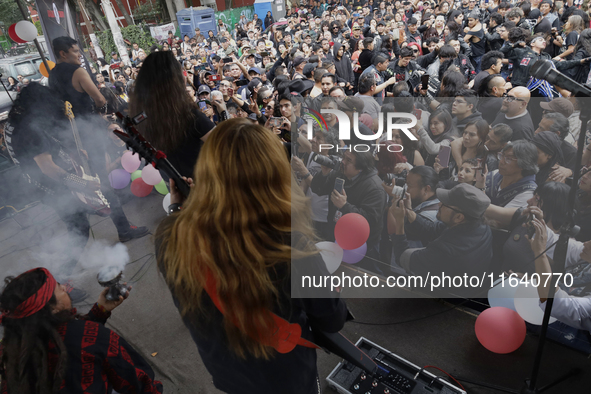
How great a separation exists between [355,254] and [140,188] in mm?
2813

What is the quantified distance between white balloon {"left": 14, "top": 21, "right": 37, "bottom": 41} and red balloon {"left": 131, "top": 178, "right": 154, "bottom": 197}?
169cm

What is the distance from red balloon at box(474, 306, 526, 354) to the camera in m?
1.88

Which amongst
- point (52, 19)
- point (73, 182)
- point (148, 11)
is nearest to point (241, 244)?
point (73, 182)

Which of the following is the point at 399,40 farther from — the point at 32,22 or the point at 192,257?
the point at 192,257

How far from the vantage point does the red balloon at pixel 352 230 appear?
2.46 meters

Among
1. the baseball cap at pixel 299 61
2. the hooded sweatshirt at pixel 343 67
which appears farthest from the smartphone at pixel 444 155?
the hooded sweatshirt at pixel 343 67

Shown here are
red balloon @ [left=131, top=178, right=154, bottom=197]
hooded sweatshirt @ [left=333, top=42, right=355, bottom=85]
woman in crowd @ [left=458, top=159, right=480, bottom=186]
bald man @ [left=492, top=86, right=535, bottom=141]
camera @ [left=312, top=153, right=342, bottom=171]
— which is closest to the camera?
woman in crowd @ [left=458, top=159, right=480, bottom=186]

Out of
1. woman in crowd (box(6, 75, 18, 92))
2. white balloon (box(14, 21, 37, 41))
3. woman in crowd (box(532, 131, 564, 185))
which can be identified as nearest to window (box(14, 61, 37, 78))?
woman in crowd (box(6, 75, 18, 92))

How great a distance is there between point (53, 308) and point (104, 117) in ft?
8.72

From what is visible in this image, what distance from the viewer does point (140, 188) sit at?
13.9 feet

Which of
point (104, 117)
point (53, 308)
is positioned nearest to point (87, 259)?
point (104, 117)

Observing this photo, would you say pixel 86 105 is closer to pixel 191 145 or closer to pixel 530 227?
pixel 191 145

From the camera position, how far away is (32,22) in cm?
361

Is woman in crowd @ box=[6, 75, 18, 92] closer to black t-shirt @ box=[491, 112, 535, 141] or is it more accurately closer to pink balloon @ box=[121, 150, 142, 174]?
pink balloon @ box=[121, 150, 142, 174]
